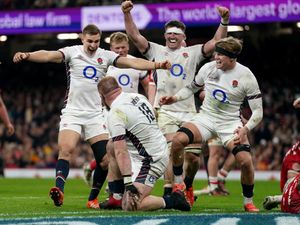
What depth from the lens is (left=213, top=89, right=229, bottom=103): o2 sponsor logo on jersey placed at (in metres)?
10.2

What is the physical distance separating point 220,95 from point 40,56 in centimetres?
225

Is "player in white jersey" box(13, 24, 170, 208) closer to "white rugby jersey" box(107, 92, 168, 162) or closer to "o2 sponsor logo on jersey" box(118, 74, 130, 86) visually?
"white rugby jersey" box(107, 92, 168, 162)

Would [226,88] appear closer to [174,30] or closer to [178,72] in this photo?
[178,72]

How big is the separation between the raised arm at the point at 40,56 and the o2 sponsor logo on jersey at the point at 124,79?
1.88m

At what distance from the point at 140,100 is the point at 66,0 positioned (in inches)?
699

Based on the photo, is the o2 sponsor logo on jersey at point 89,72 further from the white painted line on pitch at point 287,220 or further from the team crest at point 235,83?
the white painted line on pitch at point 287,220

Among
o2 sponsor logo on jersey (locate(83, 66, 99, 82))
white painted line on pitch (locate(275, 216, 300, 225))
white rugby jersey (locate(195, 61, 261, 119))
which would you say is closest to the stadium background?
white rugby jersey (locate(195, 61, 261, 119))

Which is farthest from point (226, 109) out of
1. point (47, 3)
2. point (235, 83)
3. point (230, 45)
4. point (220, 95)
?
point (47, 3)

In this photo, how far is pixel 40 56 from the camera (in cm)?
1000

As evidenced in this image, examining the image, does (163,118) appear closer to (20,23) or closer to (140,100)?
(140,100)

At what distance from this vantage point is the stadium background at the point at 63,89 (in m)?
24.8

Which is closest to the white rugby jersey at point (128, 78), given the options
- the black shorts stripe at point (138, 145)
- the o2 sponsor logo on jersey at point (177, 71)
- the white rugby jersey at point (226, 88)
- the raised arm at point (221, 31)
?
the o2 sponsor logo on jersey at point (177, 71)

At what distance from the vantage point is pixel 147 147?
9.27m

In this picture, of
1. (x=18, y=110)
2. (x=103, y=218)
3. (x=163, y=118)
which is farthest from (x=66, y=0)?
(x=103, y=218)
